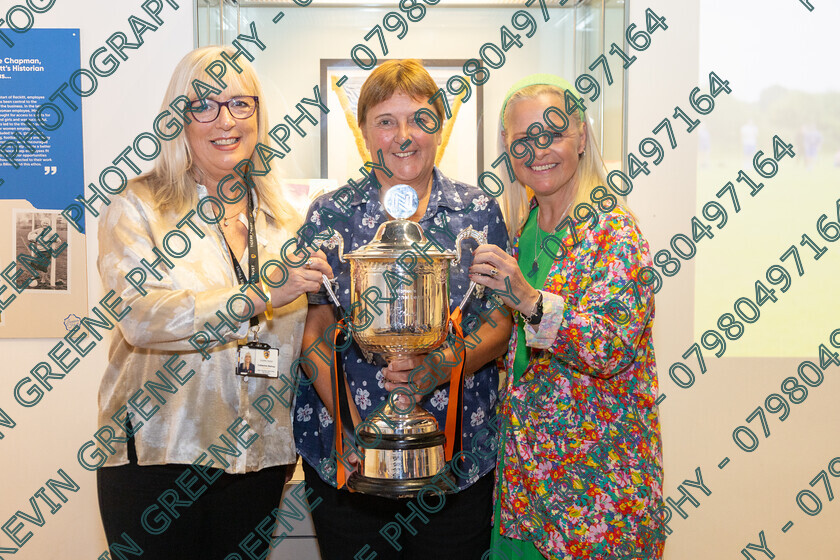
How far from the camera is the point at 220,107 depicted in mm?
1804

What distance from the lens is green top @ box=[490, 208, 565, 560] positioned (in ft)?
6.17

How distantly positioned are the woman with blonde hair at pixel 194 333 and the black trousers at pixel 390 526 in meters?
0.21

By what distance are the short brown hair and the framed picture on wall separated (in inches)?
24.2

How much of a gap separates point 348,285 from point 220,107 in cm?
59

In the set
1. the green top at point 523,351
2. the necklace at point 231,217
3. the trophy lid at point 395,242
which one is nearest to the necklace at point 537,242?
the green top at point 523,351

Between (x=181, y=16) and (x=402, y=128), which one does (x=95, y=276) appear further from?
(x=402, y=128)

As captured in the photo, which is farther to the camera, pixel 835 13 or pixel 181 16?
pixel 835 13

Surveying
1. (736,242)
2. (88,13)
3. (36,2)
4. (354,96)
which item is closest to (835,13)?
(736,242)

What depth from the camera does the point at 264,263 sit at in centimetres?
185

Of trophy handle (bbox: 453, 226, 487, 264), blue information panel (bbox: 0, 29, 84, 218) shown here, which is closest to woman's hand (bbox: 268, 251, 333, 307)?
trophy handle (bbox: 453, 226, 487, 264)

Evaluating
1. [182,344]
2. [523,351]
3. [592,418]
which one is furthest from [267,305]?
[592,418]

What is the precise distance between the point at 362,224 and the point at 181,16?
3.89 feet

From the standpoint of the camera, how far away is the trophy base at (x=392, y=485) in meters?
1.71

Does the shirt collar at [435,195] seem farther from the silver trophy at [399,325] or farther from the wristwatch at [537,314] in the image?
the wristwatch at [537,314]
